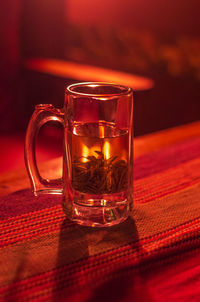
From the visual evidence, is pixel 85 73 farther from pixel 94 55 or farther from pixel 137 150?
pixel 137 150

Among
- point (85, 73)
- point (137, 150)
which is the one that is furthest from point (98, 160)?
point (85, 73)

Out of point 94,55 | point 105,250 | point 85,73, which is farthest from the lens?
point 94,55

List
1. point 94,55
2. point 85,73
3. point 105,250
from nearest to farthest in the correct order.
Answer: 1. point 105,250
2. point 85,73
3. point 94,55

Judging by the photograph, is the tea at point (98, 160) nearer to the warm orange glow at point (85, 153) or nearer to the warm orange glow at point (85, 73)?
the warm orange glow at point (85, 153)

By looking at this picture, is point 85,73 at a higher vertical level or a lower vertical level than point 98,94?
lower

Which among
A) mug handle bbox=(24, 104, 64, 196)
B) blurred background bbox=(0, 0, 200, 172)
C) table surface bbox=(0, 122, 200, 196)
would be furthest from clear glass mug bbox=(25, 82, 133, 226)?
blurred background bbox=(0, 0, 200, 172)

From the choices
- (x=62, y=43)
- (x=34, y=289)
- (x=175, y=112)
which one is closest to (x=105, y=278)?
(x=34, y=289)
